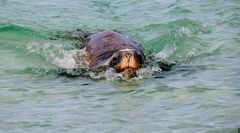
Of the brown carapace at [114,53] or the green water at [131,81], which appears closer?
the green water at [131,81]

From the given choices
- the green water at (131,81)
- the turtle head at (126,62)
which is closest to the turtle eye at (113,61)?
the turtle head at (126,62)

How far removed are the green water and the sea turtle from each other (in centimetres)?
23

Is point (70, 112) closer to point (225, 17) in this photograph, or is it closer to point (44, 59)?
point (44, 59)

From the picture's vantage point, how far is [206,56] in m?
10.2

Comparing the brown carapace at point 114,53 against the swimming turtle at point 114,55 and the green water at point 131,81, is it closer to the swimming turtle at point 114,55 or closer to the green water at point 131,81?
the swimming turtle at point 114,55

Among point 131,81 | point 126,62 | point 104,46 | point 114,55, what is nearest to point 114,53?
point 114,55

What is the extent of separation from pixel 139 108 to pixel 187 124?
0.95 meters

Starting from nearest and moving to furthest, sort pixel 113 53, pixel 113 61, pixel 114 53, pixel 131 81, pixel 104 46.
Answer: pixel 131 81 → pixel 113 61 → pixel 114 53 → pixel 113 53 → pixel 104 46

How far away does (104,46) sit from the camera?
9.76 metres

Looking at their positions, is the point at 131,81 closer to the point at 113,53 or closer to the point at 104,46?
the point at 113,53

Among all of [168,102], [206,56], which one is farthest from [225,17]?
[168,102]

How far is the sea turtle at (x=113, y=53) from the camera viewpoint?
8375mm

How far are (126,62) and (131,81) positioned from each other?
0.27 meters

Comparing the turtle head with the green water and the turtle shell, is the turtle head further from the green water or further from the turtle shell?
the turtle shell
